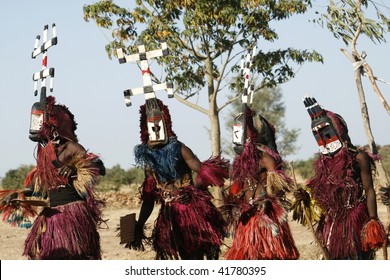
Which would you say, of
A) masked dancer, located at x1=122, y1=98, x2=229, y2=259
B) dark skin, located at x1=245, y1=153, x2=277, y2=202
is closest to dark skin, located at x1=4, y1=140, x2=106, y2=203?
masked dancer, located at x1=122, y1=98, x2=229, y2=259

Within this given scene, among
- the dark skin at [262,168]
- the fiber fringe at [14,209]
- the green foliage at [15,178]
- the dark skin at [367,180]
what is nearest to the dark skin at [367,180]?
the dark skin at [367,180]

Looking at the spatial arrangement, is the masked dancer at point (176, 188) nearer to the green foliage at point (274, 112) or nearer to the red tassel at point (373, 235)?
the red tassel at point (373, 235)

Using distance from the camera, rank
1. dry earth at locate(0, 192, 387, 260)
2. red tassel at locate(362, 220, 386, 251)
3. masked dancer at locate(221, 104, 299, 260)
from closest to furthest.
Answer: red tassel at locate(362, 220, 386, 251), masked dancer at locate(221, 104, 299, 260), dry earth at locate(0, 192, 387, 260)

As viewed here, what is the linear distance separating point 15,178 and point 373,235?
2409 cm

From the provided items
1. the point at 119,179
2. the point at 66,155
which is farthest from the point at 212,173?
the point at 119,179

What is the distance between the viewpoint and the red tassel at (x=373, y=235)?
761 centimetres

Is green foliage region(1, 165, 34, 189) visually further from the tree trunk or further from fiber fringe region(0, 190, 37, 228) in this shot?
fiber fringe region(0, 190, 37, 228)

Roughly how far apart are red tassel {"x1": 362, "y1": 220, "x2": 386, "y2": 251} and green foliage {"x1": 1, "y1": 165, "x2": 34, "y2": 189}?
71.7 ft

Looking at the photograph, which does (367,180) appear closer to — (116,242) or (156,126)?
(156,126)

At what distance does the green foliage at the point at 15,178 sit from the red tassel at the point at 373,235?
21863 millimetres

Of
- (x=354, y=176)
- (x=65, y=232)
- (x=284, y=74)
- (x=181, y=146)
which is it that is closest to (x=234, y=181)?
(x=181, y=146)

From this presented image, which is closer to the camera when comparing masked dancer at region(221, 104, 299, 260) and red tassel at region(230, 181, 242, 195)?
masked dancer at region(221, 104, 299, 260)

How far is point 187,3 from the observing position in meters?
16.4

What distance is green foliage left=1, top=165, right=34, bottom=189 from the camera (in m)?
29.4
